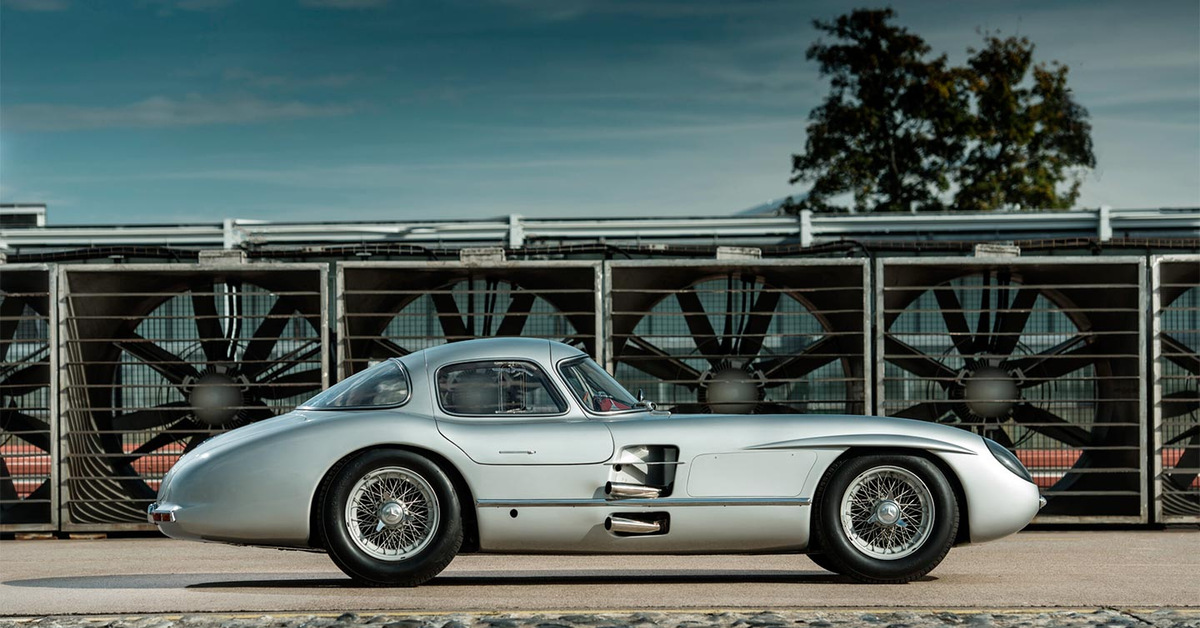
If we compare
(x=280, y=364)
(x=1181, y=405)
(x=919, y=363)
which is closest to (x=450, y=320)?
(x=280, y=364)

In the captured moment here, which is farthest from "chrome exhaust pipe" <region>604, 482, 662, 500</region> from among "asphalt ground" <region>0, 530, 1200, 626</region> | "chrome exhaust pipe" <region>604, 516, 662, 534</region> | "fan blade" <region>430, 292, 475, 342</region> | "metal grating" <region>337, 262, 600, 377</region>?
"fan blade" <region>430, 292, 475, 342</region>

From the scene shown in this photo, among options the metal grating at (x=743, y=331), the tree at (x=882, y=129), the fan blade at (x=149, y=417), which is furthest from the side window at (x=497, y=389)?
the tree at (x=882, y=129)

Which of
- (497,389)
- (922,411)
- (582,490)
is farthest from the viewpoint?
(922,411)

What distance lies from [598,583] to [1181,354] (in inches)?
271

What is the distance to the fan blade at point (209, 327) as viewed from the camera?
12686 millimetres

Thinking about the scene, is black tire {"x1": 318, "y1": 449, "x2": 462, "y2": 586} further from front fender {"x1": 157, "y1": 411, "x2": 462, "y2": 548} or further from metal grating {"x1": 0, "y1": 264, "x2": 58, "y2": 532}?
metal grating {"x1": 0, "y1": 264, "x2": 58, "y2": 532}

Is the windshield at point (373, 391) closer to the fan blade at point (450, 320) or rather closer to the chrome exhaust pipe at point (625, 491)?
the chrome exhaust pipe at point (625, 491)

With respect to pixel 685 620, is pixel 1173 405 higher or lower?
higher

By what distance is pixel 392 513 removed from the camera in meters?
7.77

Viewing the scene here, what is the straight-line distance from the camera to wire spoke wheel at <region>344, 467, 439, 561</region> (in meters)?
7.80

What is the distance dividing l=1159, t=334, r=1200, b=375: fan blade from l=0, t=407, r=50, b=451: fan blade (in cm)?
1064

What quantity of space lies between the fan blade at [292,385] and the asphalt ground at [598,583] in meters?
2.06

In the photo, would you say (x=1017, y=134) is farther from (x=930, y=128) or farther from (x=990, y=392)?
(x=990, y=392)

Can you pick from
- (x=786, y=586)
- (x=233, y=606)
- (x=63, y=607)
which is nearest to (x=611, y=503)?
(x=786, y=586)
